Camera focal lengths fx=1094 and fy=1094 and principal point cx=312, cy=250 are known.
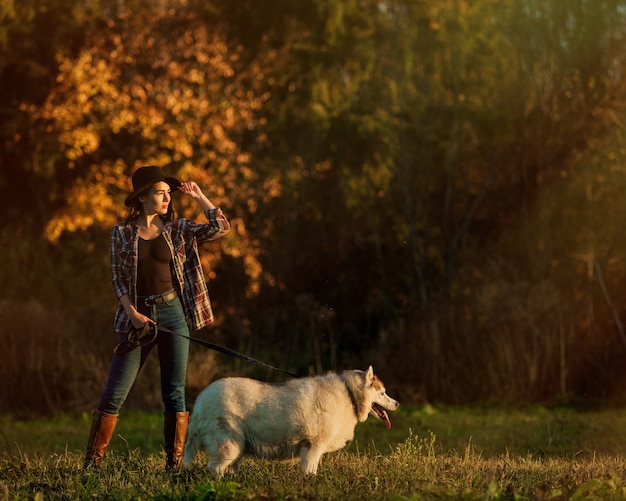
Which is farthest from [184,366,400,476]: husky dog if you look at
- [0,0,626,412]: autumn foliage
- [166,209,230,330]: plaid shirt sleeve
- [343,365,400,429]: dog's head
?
[0,0,626,412]: autumn foliage

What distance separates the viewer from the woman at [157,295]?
775 cm

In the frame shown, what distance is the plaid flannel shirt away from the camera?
305 inches

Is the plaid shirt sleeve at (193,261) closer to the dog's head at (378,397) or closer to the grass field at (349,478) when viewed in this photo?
the grass field at (349,478)

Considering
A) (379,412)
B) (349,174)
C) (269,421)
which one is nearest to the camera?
(269,421)

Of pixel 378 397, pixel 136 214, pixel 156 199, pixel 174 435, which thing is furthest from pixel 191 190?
pixel 378 397

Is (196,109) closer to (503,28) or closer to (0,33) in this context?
(0,33)

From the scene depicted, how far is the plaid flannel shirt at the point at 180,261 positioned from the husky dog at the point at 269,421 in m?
0.69

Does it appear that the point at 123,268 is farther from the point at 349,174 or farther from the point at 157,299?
the point at 349,174

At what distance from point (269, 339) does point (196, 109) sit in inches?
206

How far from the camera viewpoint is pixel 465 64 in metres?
19.1

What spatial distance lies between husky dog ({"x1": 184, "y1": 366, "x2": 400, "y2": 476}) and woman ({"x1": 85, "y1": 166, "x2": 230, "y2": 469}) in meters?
0.39

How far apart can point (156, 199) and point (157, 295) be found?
0.71m

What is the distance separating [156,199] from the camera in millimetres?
7922

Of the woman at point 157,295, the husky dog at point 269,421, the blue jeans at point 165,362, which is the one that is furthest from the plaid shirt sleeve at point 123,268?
the husky dog at point 269,421
